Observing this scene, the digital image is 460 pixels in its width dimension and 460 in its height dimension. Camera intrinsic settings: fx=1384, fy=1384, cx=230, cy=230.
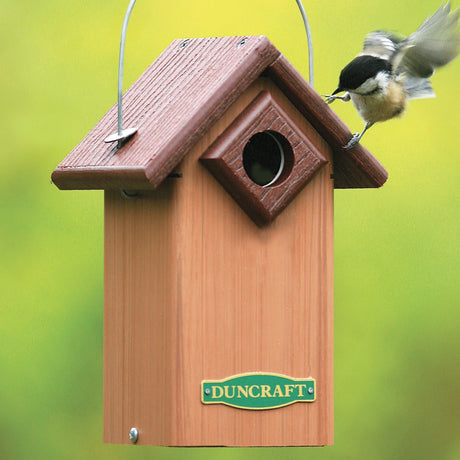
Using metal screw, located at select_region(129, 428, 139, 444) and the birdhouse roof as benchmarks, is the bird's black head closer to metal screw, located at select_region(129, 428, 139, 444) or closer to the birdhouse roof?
the birdhouse roof

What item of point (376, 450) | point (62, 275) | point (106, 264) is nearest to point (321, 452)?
point (376, 450)

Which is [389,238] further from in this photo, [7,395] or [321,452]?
[7,395]

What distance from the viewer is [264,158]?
3.37 m

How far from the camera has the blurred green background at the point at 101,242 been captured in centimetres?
585

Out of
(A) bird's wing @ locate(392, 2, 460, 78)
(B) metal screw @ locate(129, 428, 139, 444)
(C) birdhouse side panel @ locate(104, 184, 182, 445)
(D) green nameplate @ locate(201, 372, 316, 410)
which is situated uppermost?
(A) bird's wing @ locate(392, 2, 460, 78)

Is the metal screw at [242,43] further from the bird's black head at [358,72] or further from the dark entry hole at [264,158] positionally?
the bird's black head at [358,72]

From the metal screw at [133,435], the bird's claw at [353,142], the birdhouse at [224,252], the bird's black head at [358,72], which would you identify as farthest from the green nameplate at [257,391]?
the bird's black head at [358,72]

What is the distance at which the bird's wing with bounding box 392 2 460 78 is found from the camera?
350 centimetres

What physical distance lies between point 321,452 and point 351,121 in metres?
1.45

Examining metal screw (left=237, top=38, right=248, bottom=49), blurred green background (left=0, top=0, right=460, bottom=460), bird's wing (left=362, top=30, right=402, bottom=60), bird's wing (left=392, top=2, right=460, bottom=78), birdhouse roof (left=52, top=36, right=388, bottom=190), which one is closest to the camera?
birdhouse roof (left=52, top=36, right=388, bottom=190)

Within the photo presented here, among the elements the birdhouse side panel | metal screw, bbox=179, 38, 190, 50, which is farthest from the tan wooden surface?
metal screw, bbox=179, 38, 190, 50

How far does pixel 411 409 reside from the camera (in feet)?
20.0

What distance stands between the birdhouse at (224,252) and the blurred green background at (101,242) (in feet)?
7.74

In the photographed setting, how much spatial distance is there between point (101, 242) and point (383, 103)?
2424 millimetres
